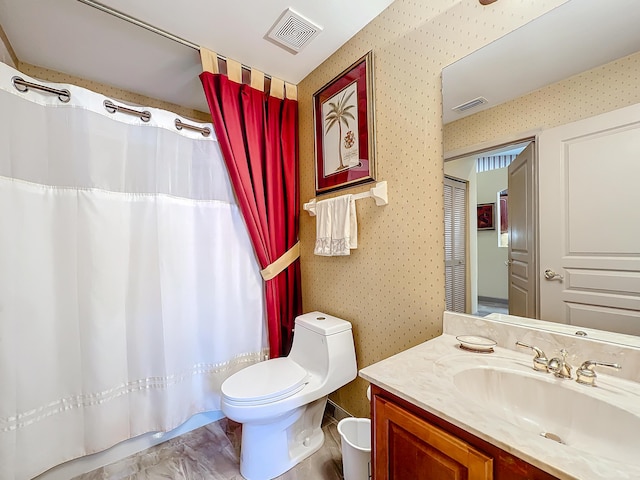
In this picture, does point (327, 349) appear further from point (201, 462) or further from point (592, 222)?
point (592, 222)

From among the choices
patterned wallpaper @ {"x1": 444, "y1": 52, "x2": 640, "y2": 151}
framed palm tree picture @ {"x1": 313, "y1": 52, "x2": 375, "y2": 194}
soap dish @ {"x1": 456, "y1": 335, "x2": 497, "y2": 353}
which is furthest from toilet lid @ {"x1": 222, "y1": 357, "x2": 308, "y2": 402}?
patterned wallpaper @ {"x1": 444, "y1": 52, "x2": 640, "y2": 151}

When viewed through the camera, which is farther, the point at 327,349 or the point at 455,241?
the point at 327,349

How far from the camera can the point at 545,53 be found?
0.91m

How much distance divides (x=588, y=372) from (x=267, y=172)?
1.70 metres

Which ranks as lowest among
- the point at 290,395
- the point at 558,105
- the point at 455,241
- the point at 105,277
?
the point at 290,395

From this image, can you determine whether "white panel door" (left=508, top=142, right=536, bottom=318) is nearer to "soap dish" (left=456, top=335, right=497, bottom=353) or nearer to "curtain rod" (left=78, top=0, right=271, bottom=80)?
"soap dish" (left=456, top=335, right=497, bottom=353)

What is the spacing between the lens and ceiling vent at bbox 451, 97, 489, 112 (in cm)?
108

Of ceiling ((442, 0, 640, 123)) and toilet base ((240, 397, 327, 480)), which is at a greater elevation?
ceiling ((442, 0, 640, 123))

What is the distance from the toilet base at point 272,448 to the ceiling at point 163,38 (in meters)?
2.01

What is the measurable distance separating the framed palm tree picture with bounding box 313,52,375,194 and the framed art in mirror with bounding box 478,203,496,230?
0.54 metres

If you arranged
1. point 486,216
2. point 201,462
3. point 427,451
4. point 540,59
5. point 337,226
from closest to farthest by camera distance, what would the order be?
point 427,451, point 540,59, point 486,216, point 201,462, point 337,226

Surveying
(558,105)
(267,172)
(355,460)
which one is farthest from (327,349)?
(558,105)

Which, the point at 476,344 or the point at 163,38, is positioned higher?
the point at 163,38

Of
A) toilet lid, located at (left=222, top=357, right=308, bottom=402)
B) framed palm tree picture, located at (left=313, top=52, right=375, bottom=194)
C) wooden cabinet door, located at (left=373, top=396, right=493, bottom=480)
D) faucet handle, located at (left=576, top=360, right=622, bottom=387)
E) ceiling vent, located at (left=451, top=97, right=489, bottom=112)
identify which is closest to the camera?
wooden cabinet door, located at (left=373, top=396, right=493, bottom=480)
